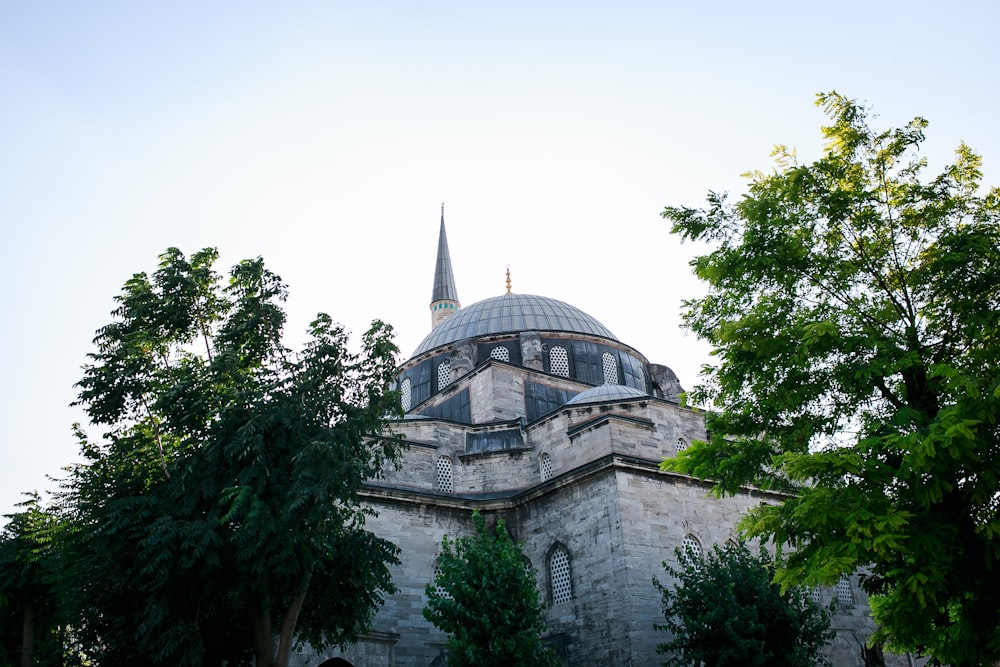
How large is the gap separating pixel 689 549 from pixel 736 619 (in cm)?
222

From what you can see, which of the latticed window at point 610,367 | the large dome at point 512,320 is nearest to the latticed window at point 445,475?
the large dome at point 512,320

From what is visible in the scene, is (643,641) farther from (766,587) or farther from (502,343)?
(502,343)

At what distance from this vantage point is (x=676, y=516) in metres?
17.4

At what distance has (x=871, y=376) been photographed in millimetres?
8594

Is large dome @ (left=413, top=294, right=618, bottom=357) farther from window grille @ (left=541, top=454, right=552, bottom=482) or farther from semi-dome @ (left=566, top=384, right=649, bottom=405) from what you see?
window grille @ (left=541, top=454, right=552, bottom=482)

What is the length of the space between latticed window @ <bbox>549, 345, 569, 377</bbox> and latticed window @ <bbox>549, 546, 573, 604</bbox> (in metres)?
7.96

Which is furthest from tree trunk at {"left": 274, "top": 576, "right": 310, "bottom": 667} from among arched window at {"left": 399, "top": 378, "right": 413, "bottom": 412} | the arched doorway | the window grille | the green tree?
arched window at {"left": 399, "top": 378, "right": 413, "bottom": 412}

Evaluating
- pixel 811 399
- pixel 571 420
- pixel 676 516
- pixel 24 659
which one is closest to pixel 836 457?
pixel 811 399

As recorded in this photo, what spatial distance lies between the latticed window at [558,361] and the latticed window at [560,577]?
7.96 meters

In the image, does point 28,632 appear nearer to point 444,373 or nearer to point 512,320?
point 444,373

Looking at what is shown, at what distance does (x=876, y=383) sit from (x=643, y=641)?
333 inches

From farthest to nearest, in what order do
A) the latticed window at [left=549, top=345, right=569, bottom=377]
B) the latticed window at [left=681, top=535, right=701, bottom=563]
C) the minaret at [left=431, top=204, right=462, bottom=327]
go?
the minaret at [left=431, top=204, right=462, bottom=327] → the latticed window at [left=549, top=345, right=569, bottom=377] → the latticed window at [left=681, top=535, right=701, bottom=563]

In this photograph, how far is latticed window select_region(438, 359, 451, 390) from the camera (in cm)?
2517

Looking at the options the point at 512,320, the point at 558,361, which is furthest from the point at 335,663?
the point at 512,320
